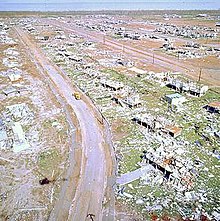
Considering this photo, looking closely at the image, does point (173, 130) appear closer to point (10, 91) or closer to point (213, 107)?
point (213, 107)


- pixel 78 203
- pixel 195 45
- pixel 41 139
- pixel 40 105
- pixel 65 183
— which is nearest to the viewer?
pixel 78 203

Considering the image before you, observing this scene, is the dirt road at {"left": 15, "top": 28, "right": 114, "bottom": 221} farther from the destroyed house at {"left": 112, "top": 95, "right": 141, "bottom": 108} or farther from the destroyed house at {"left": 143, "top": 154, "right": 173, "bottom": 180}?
the destroyed house at {"left": 112, "top": 95, "right": 141, "bottom": 108}

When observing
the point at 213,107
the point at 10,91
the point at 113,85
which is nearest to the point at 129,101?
the point at 113,85

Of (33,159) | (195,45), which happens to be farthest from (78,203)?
(195,45)

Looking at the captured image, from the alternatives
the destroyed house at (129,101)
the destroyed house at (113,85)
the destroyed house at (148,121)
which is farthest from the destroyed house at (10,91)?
the destroyed house at (148,121)

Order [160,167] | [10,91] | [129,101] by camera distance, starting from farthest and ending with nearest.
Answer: [10,91] → [129,101] → [160,167]

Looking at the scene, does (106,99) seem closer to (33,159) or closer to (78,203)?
(33,159)

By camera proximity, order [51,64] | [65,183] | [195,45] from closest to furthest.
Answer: [65,183], [51,64], [195,45]

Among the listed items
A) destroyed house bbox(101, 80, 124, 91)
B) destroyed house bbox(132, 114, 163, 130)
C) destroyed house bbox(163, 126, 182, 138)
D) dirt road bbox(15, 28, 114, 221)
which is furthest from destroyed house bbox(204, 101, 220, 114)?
dirt road bbox(15, 28, 114, 221)
